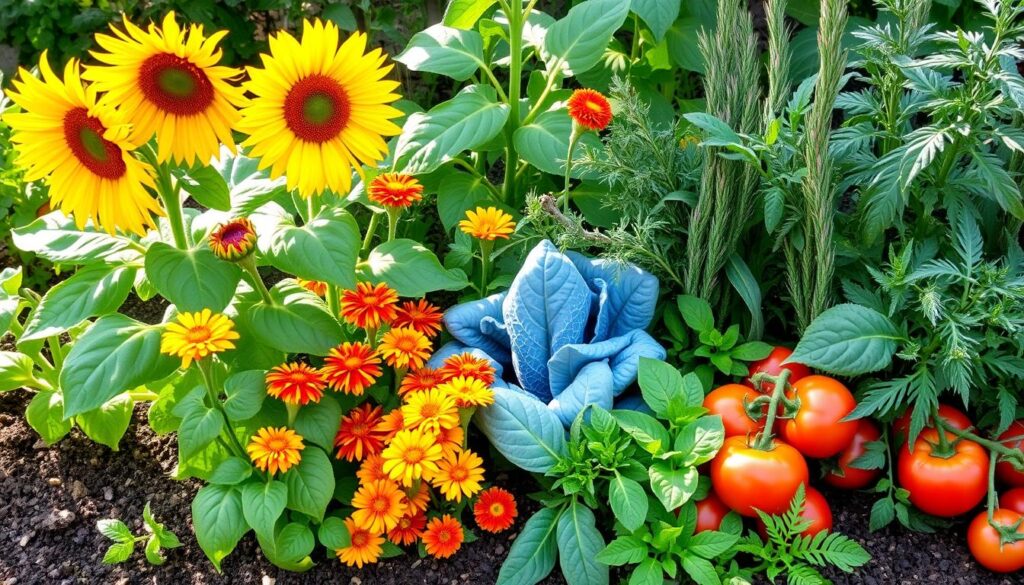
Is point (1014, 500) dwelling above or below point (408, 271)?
below

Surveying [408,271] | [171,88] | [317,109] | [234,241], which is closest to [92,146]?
[171,88]

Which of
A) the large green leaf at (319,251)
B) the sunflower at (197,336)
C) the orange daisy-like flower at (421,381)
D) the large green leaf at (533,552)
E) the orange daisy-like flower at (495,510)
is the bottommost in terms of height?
the large green leaf at (533,552)

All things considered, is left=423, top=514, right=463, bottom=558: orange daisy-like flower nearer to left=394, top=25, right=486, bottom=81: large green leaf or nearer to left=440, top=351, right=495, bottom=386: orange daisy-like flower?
left=440, top=351, right=495, bottom=386: orange daisy-like flower

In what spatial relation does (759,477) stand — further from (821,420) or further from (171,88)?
(171,88)

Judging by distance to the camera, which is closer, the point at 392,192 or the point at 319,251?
the point at 319,251

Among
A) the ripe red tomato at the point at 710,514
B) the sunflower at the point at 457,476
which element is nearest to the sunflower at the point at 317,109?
the sunflower at the point at 457,476

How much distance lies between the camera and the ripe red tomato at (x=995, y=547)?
77.5 inches

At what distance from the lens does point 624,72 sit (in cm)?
288

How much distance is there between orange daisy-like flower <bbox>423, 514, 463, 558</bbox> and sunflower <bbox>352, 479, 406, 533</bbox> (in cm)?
7

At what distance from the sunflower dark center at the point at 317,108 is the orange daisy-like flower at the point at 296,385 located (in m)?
0.47

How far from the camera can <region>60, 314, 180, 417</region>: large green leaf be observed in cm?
186

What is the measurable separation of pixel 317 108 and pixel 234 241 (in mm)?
306

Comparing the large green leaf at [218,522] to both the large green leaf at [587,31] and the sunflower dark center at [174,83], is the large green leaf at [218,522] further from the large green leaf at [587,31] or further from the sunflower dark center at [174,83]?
the large green leaf at [587,31]

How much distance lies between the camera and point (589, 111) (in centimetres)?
212
